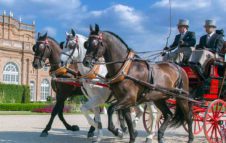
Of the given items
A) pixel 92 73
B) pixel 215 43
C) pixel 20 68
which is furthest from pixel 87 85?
pixel 20 68

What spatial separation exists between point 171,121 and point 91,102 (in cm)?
177

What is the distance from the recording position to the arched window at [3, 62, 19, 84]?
159 feet

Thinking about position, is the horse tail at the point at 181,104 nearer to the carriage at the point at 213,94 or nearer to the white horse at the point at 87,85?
the carriage at the point at 213,94

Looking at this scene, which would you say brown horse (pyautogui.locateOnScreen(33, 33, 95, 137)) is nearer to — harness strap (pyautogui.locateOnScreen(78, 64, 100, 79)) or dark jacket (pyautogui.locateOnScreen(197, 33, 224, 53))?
harness strap (pyautogui.locateOnScreen(78, 64, 100, 79))

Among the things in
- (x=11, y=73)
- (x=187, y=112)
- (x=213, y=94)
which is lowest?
(x=187, y=112)

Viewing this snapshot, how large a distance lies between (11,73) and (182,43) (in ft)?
141

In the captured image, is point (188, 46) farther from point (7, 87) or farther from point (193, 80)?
point (7, 87)

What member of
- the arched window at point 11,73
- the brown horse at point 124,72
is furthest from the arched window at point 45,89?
the brown horse at point 124,72

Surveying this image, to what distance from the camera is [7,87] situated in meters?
41.3

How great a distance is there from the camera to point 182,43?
8.75 m

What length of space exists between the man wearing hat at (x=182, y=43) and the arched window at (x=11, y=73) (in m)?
41.9

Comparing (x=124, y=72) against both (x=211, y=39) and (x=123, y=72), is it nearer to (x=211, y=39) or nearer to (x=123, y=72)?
(x=123, y=72)

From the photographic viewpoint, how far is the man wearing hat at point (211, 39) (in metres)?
8.81

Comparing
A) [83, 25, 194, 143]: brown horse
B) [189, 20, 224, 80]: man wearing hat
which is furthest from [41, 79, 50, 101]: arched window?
[83, 25, 194, 143]: brown horse
